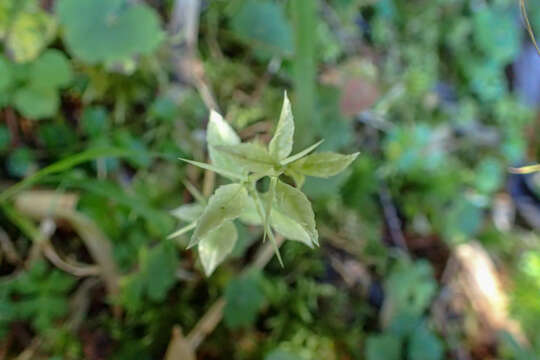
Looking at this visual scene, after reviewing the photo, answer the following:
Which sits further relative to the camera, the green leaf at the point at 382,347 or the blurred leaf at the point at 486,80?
the blurred leaf at the point at 486,80

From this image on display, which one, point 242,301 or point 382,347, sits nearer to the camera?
point 242,301

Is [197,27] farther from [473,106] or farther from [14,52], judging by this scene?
[473,106]

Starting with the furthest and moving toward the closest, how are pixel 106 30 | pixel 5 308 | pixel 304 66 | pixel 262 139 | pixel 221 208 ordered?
1. pixel 262 139
2. pixel 106 30
3. pixel 304 66
4. pixel 5 308
5. pixel 221 208

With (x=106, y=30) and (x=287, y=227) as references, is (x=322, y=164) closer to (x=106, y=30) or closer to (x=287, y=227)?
(x=287, y=227)

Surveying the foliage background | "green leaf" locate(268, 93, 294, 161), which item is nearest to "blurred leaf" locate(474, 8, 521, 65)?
the foliage background

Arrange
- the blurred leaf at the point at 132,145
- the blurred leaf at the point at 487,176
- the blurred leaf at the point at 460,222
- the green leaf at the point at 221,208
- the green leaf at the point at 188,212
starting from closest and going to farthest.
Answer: the green leaf at the point at 221,208, the green leaf at the point at 188,212, the blurred leaf at the point at 132,145, the blurred leaf at the point at 460,222, the blurred leaf at the point at 487,176

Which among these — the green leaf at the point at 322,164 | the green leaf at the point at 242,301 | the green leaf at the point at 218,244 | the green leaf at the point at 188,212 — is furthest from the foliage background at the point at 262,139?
the green leaf at the point at 322,164

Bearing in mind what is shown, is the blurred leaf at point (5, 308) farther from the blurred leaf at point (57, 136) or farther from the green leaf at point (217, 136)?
the green leaf at point (217, 136)

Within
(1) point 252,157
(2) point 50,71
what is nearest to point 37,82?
(2) point 50,71
